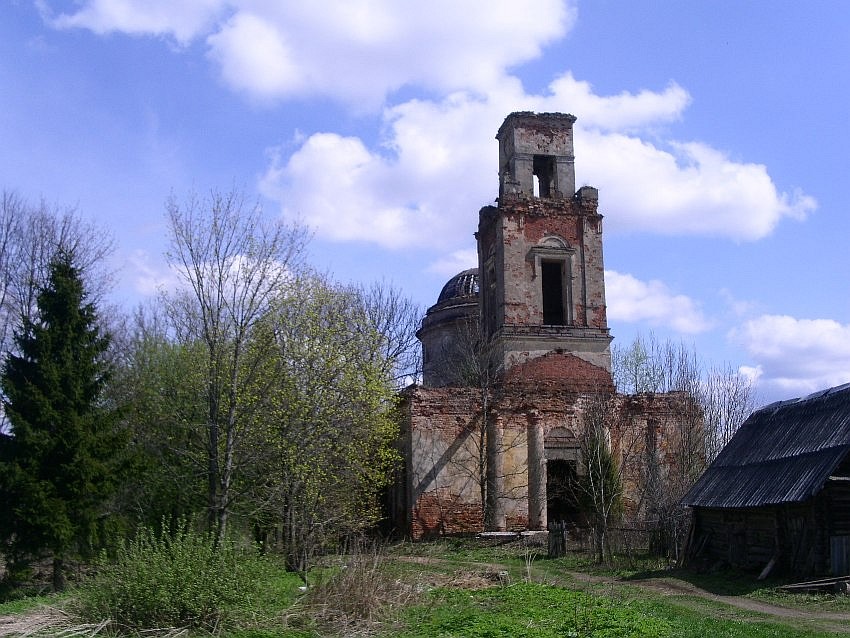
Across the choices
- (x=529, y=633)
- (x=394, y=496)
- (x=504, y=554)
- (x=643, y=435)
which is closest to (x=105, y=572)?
(x=529, y=633)

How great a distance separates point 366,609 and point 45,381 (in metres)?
10.5

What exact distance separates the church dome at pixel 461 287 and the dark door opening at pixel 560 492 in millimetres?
10152

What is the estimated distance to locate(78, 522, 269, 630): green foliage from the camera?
10.5m

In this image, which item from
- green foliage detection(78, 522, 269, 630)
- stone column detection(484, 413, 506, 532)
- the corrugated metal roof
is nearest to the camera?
green foliage detection(78, 522, 269, 630)

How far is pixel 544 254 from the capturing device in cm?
2720

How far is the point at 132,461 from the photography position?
18.5 metres

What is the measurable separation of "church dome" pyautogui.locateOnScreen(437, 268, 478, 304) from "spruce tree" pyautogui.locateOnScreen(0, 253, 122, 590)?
18498 mm

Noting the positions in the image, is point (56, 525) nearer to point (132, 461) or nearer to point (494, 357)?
point (132, 461)

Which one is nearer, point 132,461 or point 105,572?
point 105,572

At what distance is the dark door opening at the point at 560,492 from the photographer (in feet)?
85.5

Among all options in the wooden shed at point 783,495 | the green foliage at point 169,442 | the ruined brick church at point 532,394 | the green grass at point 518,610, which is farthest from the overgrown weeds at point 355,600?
the ruined brick church at point 532,394

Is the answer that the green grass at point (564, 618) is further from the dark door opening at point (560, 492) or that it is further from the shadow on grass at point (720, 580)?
the dark door opening at point (560, 492)

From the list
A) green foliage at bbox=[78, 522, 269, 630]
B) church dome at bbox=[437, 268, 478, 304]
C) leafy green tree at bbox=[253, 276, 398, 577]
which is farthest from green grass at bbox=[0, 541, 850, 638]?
church dome at bbox=[437, 268, 478, 304]

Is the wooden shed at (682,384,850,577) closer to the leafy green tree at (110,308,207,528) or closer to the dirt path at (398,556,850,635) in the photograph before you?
the dirt path at (398,556,850,635)
